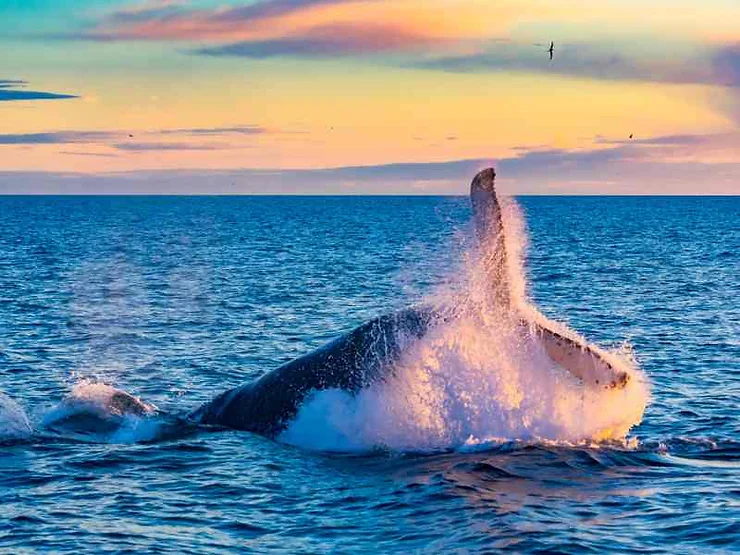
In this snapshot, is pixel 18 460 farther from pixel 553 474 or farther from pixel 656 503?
pixel 656 503

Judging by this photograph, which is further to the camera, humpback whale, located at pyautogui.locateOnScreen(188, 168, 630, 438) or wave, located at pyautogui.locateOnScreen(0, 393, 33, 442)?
wave, located at pyautogui.locateOnScreen(0, 393, 33, 442)

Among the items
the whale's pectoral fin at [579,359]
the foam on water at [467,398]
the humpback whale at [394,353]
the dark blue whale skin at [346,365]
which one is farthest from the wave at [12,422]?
the whale's pectoral fin at [579,359]

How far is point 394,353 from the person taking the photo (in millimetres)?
21406

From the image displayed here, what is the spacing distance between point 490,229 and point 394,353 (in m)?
3.16

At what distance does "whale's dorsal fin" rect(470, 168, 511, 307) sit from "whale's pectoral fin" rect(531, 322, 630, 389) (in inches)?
39.8

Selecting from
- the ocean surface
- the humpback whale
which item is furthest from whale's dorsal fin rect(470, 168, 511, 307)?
the ocean surface

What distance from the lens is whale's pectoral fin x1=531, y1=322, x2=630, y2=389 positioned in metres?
20.5

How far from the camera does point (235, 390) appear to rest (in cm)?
2405

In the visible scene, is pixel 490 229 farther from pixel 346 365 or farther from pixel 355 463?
pixel 355 463

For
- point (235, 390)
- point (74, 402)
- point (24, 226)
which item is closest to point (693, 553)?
point (235, 390)

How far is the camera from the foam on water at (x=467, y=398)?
2122 cm

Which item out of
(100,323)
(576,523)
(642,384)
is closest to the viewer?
(576,523)

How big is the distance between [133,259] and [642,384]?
7603cm

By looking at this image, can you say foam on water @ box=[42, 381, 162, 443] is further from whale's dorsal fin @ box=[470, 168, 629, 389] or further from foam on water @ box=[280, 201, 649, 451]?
whale's dorsal fin @ box=[470, 168, 629, 389]
